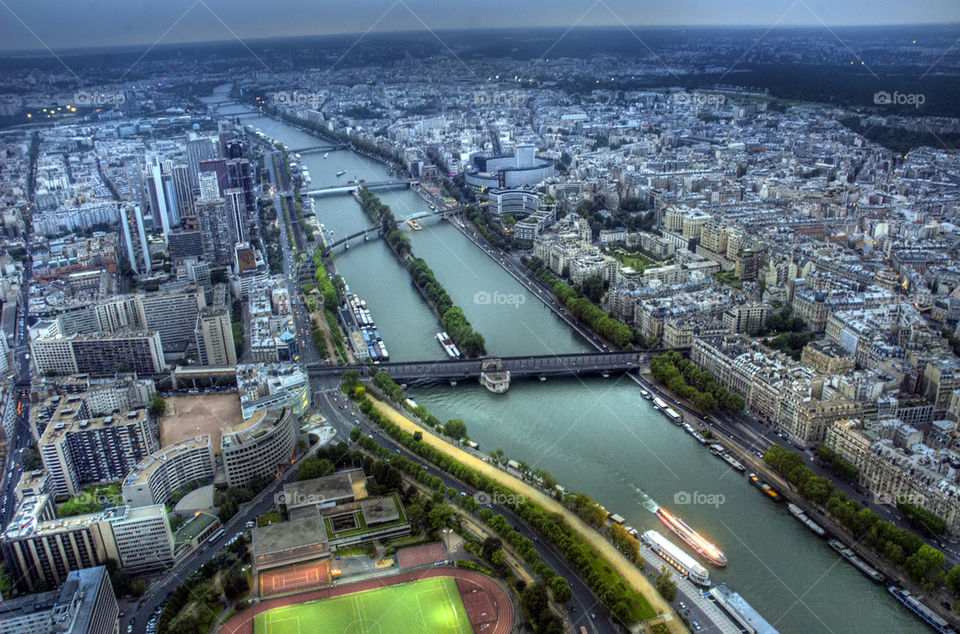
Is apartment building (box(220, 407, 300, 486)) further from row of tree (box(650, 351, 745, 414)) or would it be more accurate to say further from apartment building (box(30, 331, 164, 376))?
row of tree (box(650, 351, 745, 414))

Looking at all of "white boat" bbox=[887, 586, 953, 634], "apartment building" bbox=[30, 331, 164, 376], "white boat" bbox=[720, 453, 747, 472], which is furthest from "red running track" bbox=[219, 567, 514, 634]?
"apartment building" bbox=[30, 331, 164, 376]

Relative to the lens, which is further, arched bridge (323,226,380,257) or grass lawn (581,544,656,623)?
arched bridge (323,226,380,257)

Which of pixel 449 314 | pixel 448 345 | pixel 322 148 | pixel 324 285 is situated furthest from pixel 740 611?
pixel 322 148

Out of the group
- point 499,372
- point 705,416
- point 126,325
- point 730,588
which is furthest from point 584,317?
point 126,325

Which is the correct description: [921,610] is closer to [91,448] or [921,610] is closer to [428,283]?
[91,448]

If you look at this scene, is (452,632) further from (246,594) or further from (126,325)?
(126,325)
